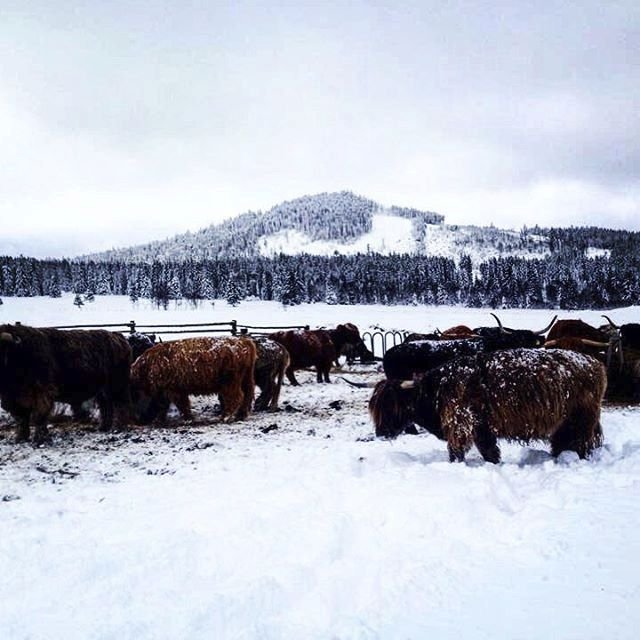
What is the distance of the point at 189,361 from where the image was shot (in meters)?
7.88

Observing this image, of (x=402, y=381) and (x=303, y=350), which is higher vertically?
(x=402, y=381)

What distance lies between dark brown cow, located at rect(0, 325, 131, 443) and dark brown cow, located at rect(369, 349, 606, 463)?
4904mm

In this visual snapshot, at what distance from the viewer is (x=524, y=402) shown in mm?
5004

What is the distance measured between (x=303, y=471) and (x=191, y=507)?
126 centimetres

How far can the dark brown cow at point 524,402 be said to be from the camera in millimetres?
5016

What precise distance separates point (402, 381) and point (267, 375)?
4.05 m

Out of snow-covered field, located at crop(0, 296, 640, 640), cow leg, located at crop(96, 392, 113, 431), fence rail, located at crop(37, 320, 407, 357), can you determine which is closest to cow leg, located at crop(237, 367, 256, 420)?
cow leg, located at crop(96, 392, 113, 431)

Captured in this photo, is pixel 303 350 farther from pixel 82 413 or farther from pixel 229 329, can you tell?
pixel 229 329

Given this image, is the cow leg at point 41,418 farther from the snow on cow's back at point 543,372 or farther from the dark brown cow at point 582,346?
the dark brown cow at point 582,346

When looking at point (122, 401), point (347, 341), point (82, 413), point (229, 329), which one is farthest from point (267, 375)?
point (229, 329)

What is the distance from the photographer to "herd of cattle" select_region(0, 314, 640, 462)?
507 centimetres

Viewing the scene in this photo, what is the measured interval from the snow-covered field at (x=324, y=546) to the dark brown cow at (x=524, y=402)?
0.24 metres

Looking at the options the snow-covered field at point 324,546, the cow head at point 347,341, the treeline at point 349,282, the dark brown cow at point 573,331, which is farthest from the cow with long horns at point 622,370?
the treeline at point 349,282

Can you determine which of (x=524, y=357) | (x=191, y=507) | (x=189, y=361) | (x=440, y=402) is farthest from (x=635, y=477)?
(x=189, y=361)
